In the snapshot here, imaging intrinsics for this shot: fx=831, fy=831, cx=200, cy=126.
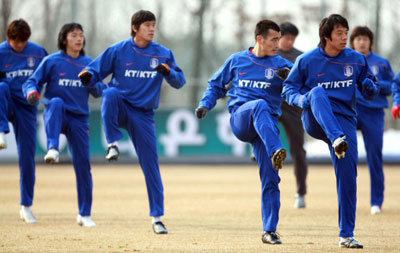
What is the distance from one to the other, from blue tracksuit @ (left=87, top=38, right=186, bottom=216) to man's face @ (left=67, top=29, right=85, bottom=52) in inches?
32.4

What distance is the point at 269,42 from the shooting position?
8516 millimetres

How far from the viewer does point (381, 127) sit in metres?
11.6

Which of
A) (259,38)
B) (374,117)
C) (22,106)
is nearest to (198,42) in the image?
(374,117)

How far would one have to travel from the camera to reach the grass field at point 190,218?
27.3 ft

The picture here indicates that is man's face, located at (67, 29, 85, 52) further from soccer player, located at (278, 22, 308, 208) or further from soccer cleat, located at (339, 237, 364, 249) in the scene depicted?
soccer cleat, located at (339, 237, 364, 249)

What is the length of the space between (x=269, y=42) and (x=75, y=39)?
9.68 feet

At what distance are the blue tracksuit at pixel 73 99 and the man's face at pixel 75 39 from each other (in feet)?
0.50

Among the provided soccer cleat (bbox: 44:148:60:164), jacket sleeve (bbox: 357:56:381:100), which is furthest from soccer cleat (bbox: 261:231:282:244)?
soccer cleat (bbox: 44:148:60:164)

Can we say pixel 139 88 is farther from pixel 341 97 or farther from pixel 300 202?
pixel 300 202

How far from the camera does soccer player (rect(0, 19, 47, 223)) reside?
10.9 metres

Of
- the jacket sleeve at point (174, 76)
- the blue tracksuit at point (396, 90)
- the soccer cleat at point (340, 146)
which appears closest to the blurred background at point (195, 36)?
the blue tracksuit at point (396, 90)

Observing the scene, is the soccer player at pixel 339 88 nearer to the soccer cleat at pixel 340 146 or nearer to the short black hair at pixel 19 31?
the soccer cleat at pixel 340 146

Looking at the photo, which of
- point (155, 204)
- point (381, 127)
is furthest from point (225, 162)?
point (155, 204)

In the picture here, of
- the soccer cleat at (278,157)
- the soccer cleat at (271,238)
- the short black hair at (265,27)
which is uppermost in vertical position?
the short black hair at (265,27)
